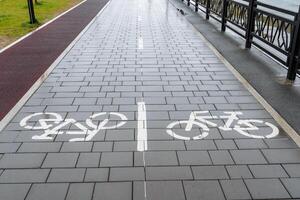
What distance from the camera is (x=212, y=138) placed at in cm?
498

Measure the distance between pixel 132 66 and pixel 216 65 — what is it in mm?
2106

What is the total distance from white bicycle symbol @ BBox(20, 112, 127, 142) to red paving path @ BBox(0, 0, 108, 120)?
657 mm

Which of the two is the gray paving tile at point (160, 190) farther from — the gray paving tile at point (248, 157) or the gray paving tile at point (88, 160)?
the gray paving tile at point (248, 157)

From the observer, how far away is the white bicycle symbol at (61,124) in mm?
5082

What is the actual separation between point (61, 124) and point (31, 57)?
15.6 ft

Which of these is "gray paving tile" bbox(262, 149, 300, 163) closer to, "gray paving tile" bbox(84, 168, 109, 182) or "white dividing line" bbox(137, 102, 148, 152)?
"white dividing line" bbox(137, 102, 148, 152)

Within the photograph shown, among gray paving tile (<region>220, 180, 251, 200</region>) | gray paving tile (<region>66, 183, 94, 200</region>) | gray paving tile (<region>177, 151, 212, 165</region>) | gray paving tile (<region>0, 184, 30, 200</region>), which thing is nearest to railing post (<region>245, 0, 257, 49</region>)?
gray paving tile (<region>177, 151, 212, 165</region>)

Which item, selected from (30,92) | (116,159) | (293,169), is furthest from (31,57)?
(293,169)

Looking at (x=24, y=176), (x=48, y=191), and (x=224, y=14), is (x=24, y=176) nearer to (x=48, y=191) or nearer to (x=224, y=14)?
(x=48, y=191)

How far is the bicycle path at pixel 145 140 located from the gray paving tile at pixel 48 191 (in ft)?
0.06

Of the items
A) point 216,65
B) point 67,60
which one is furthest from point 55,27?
point 216,65

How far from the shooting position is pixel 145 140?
4906 mm

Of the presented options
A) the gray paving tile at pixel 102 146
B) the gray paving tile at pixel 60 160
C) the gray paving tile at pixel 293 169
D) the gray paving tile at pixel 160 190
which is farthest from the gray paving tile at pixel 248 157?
the gray paving tile at pixel 60 160

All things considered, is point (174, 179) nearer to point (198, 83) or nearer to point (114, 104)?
point (114, 104)
